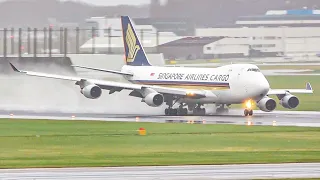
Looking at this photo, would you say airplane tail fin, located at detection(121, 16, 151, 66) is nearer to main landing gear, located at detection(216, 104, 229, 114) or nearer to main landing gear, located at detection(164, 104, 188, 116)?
main landing gear, located at detection(164, 104, 188, 116)

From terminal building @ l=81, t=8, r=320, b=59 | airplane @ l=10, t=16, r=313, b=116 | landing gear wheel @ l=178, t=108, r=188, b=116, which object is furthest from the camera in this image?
terminal building @ l=81, t=8, r=320, b=59

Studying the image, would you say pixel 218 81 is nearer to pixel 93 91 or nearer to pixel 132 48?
pixel 93 91

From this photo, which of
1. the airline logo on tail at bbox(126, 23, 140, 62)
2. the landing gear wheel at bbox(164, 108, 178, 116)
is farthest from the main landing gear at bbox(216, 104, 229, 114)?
the airline logo on tail at bbox(126, 23, 140, 62)

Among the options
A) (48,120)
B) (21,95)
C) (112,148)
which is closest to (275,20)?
(21,95)

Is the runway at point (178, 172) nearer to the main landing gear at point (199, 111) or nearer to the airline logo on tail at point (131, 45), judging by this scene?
the main landing gear at point (199, 111)

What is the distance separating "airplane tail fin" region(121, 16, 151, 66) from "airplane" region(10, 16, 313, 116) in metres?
1.75

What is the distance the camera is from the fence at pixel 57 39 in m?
98.9

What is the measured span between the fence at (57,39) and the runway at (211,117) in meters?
31.6

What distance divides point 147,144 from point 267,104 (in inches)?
921

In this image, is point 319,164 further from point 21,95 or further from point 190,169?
point 21,95

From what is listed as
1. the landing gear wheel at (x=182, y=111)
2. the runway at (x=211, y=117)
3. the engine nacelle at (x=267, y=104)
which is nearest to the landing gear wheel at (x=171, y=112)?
the landing gear wheel at (x=182, y=111)

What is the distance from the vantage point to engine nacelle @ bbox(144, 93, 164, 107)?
63625 millimetres

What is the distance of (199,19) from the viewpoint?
105562 millimetres

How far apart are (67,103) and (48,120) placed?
16085 millimetres
